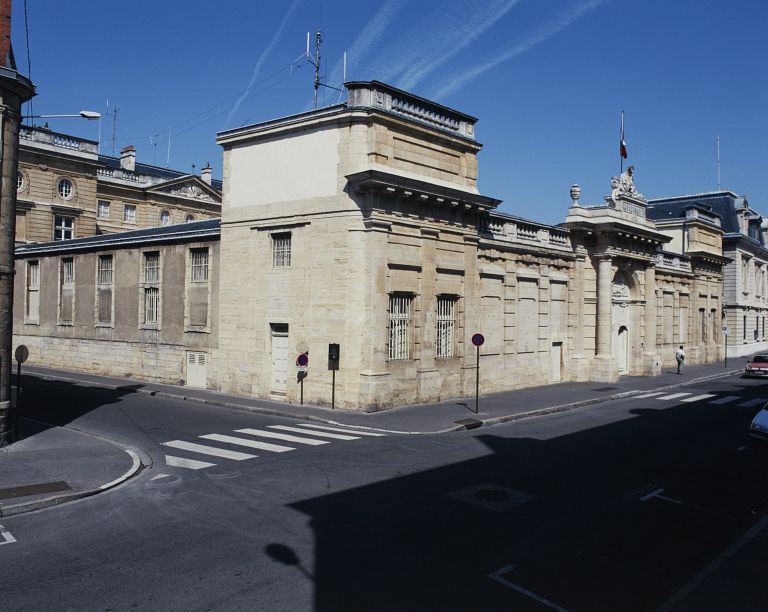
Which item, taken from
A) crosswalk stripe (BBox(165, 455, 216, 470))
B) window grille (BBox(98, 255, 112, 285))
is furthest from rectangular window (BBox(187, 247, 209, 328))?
crosswalk stripe (BBox(165, 455, 216, 470))

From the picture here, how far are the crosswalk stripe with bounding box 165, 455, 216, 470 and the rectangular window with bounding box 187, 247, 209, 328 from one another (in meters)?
12.3

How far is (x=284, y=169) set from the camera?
22.5 metres

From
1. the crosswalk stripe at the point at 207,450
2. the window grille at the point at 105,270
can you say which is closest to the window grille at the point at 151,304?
the window grille at the point at 105,270

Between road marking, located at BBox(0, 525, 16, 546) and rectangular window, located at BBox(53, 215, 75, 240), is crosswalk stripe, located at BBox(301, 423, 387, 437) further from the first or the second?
rectangular window, located at BBox(53, 215, 75, 240)

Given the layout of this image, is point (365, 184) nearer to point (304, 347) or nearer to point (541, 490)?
point (304, 347)

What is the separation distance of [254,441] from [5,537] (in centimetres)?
706

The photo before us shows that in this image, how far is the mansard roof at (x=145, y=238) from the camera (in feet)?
84.9

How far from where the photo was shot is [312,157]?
71.2 feet

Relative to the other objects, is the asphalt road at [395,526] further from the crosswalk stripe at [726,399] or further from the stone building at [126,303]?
the stone building at [126,303]

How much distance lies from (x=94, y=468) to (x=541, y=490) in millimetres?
8783

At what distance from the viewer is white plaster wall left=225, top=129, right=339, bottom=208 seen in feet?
70.0

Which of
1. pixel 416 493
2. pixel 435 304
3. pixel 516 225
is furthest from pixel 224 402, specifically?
pixel 516 225

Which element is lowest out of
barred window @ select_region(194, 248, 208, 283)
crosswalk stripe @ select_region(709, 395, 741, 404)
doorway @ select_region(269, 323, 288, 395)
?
crosswalk stripe @ select_region(709, 395, 741, 404)

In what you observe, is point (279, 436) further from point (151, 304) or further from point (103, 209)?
point (103, 209)
